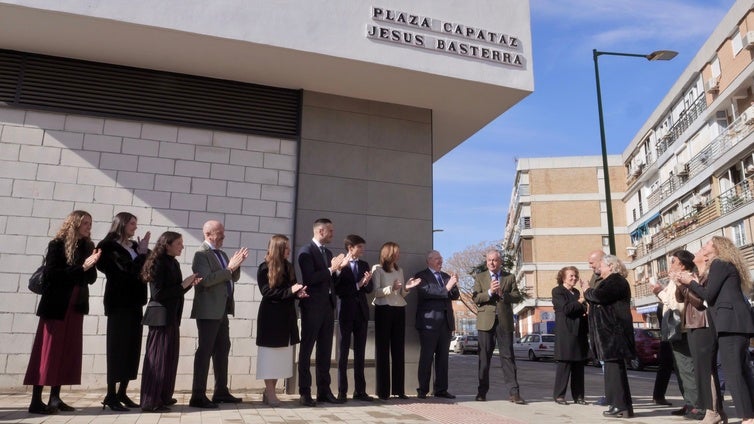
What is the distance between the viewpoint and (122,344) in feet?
18.0

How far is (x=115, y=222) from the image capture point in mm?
5746

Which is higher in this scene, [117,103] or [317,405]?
[117,103]

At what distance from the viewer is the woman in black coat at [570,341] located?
695 cm

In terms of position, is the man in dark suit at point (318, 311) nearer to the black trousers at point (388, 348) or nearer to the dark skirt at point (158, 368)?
the black trousers at point (388, 348)

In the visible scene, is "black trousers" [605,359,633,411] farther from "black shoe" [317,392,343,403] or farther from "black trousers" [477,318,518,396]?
"black shoe" [317,392,343,403]

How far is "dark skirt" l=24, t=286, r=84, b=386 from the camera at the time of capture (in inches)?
201

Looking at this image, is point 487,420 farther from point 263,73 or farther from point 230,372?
point 263,73

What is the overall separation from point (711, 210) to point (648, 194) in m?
12.2

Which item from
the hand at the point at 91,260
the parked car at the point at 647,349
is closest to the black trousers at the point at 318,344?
the hand at the point at 91,260

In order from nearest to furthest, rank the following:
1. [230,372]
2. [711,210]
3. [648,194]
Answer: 1. [230,372]
2. [711,210]
3. [648,194]

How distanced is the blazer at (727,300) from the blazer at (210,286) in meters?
4.75

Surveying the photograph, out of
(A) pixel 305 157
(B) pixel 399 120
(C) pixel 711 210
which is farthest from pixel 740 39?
(A) pixel 305 157

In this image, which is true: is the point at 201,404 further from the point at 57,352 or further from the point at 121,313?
the point at 57,352

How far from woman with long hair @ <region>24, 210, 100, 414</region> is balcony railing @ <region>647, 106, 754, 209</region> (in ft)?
88.8
